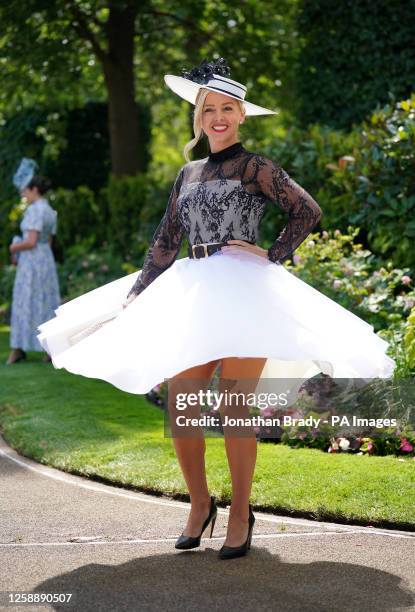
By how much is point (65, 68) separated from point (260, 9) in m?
3.36

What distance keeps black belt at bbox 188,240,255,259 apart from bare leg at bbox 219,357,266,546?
59 cm

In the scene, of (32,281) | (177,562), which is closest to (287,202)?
(177,562)

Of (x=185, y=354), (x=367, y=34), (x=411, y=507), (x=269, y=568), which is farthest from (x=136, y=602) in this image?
(x=367, y=34)

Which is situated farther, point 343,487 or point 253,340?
point 343,487

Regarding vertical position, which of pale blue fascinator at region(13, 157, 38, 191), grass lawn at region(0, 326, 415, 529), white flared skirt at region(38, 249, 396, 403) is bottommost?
grass lawn at region(0, 326, 415, 529)

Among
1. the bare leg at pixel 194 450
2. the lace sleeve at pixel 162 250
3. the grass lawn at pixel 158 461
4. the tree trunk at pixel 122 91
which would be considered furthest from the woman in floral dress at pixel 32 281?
the bare leg at pixel 194 450

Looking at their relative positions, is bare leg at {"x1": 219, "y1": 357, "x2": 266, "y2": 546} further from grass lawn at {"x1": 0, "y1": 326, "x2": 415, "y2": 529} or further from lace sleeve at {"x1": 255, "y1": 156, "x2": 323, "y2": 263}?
grass lawn at {"x1": 0, "y1": 326, "x2": 415, "y2": 529}

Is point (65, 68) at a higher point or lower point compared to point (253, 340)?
higher

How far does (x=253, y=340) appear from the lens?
450 cm

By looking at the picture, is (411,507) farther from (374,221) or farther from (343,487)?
(374,221)

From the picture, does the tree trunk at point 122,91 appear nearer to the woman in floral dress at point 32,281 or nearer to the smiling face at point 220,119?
the woman in floral dress at point 32,281

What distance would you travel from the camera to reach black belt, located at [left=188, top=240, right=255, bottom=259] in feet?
16.4

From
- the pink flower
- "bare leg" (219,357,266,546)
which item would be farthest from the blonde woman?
the pink flower

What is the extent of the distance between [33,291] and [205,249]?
6905 millimetres
